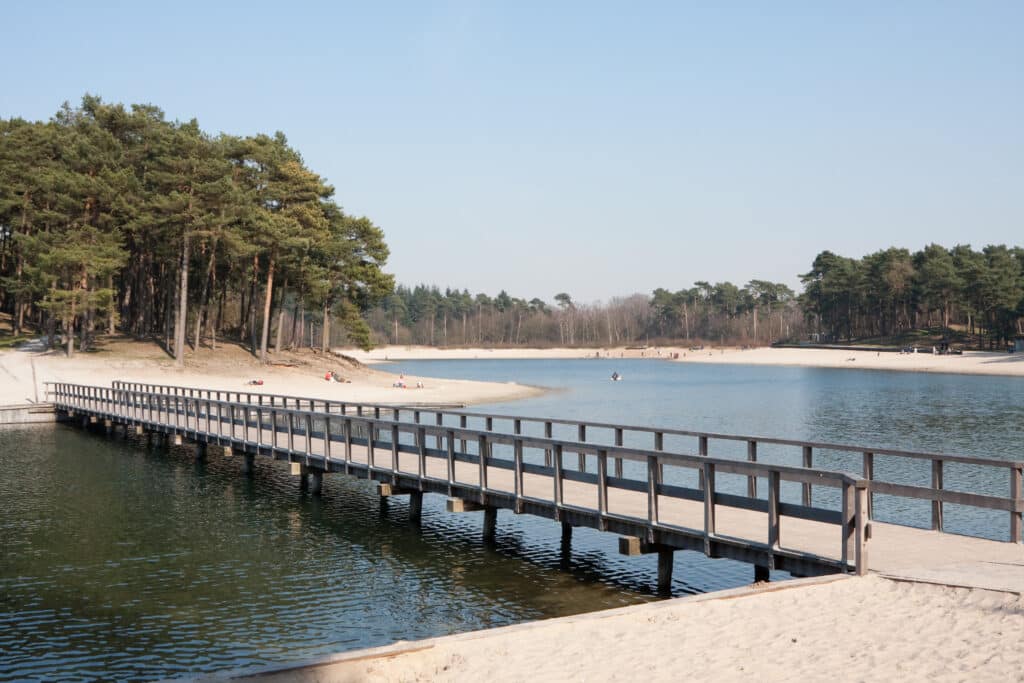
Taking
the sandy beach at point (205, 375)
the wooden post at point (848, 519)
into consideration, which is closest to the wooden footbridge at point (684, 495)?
the wooden post at point (848, 519)

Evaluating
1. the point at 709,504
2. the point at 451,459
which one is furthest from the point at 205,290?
the point at 709,504

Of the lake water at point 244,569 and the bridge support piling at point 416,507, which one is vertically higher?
the bridge support piling at point 416,507

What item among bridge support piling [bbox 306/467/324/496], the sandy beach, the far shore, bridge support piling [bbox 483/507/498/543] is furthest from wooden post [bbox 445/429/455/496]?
the far shore

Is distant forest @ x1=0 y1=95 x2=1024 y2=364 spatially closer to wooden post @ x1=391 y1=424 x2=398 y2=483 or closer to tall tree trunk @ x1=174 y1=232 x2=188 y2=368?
tall tree trunk @ x1=174 y1=232 x2=188 y2=368

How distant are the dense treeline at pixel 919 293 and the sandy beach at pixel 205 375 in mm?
69709

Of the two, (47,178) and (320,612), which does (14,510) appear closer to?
(320,612)

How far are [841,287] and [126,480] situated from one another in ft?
412

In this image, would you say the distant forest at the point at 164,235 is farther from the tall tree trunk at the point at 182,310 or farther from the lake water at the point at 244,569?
the lake water at the point at 244,569

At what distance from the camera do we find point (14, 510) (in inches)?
840

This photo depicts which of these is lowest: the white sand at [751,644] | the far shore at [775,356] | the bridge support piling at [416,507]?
the far shore at [775,356]

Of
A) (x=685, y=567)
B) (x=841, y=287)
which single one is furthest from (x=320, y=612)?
(x=841, y=287)

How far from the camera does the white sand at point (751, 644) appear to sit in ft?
25.7

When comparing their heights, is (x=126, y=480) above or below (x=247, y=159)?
below

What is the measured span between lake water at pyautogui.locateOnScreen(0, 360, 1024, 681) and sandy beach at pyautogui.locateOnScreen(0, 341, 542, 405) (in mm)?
22893
